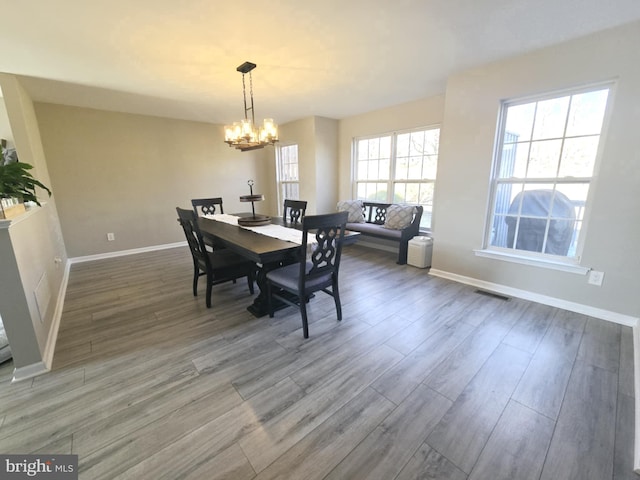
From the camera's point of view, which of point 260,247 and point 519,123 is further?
Answer: point 519,123

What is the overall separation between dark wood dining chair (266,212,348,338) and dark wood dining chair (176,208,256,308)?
19.8 inches

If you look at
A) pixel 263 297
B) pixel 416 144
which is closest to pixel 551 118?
pixel 416 144

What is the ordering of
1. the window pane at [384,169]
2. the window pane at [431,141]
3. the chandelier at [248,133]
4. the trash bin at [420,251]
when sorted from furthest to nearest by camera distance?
the window pane at [384,169] < the window pane at [431,141] < the trash bin at [420,251] < the chandelier at [248,133]

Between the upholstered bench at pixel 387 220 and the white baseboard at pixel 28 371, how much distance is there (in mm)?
3728

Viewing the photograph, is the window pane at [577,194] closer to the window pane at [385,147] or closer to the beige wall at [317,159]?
the window pane at [385,147]

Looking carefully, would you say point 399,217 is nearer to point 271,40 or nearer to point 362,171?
point 362,171

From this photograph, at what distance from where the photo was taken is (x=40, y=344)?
1.81 m

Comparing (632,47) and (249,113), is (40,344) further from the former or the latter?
(632,47)

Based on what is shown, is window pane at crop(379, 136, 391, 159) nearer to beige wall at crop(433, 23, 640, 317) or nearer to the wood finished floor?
beige wall at crop(433, 23, 640, 317)

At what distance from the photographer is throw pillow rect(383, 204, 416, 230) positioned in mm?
4098

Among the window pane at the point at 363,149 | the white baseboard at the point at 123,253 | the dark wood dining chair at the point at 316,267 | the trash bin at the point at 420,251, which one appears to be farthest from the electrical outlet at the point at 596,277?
the white baseboard at the point at 123,253

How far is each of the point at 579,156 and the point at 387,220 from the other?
2.32 m

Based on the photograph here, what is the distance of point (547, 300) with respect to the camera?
268cm

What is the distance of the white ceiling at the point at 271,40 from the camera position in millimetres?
1826
